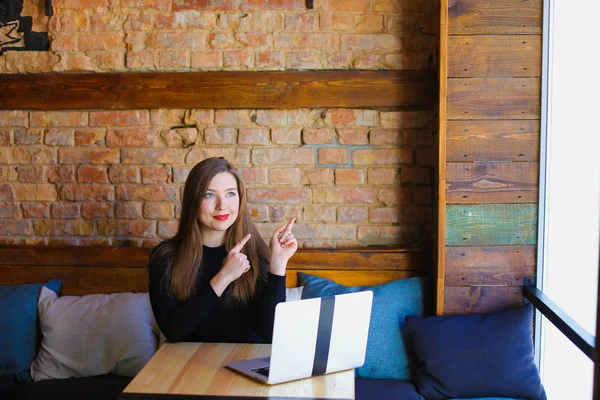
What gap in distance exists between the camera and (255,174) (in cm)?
313

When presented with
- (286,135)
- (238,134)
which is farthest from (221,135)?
(286,135)

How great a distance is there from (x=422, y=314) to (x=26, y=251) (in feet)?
6.67

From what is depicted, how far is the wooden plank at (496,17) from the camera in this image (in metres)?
2.69

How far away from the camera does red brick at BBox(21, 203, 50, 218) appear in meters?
3.24

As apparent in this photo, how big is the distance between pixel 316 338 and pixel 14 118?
224 cm

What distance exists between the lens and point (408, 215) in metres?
3.12

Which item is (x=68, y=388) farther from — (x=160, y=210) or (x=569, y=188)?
(x=569, y=188)

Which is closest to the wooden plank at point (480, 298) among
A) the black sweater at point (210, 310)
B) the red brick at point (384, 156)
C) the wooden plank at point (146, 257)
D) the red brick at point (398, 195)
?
the wooden plank at point (146, 257)

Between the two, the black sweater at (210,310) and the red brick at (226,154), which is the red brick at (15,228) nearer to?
the red brick at (226,154)

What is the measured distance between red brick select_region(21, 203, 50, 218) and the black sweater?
1.17m

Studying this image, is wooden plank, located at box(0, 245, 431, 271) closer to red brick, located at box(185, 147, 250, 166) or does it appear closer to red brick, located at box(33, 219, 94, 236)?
red brick, located at box(33, 219, 94, 236)

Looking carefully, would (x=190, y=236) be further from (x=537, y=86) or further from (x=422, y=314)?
(x=537, y=86)

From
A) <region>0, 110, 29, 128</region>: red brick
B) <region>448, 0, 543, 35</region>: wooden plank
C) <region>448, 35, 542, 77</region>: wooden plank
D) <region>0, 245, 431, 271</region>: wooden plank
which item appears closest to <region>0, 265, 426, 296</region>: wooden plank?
<region>0, 245, 431, 271</region>: wooden plank

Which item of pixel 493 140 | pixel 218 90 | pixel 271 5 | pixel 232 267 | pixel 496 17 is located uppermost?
pixel 271 5
